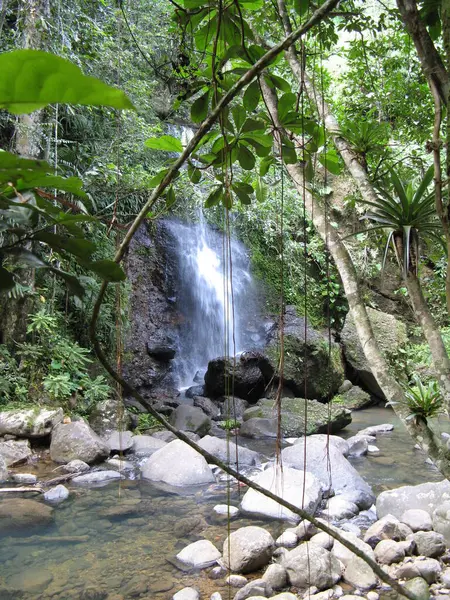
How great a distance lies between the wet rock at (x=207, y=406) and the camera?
7.59 m

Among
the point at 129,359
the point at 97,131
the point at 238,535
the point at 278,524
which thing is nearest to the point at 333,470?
the point at 278,524

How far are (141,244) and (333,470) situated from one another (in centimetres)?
673

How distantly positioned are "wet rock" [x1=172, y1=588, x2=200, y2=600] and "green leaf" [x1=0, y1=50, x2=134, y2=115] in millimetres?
3008

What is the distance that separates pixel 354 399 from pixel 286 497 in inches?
208

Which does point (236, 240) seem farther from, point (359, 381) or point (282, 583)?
point (282, 583)

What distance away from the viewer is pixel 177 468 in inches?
194

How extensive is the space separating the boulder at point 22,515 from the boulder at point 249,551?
1.61 metres

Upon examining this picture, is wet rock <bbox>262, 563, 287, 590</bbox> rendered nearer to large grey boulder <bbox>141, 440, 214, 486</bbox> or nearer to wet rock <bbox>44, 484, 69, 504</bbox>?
large grey boulder <bbox>141, 440, 214, 486</bbox>

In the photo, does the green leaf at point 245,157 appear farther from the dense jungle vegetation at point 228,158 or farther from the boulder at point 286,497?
the boulder at point 286,497

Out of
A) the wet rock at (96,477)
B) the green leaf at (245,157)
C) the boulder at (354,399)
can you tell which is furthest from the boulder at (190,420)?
the green leaf at (245,157)

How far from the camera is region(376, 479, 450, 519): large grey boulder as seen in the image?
375 centimetres

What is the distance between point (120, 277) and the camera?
659 millimetres

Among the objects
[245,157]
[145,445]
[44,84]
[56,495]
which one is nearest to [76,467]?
[56,495]

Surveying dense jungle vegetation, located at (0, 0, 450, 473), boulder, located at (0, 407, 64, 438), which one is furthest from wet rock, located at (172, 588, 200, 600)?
boulder, located at (0, 407, 64, 438)
